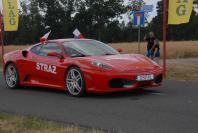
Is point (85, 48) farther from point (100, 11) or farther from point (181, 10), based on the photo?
point (100, 11)

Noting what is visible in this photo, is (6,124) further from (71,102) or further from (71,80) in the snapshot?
(71,80)

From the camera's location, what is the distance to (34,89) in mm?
13328

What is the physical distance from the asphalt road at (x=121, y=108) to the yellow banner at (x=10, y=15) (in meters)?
11.6

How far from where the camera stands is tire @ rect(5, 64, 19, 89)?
43.9 feet

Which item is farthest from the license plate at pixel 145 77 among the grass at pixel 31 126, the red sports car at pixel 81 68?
the grass at pixel 31 126

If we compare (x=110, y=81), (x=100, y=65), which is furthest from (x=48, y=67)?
(x=110, y=81)

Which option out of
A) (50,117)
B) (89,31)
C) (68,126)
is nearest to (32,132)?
(68,126)

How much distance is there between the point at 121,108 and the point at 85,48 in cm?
280

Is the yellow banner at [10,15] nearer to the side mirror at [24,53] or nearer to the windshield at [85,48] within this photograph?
the side mirror at [24,53]

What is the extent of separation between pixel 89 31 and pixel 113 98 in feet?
295

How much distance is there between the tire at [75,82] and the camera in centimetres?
1105

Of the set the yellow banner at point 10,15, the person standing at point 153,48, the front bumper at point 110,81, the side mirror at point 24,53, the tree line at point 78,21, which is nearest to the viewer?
the front bumper at point 110,81

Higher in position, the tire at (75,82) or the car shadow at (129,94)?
the tire at (75,82)

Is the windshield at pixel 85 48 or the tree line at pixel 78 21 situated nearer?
the windshield at pixel 85 48
